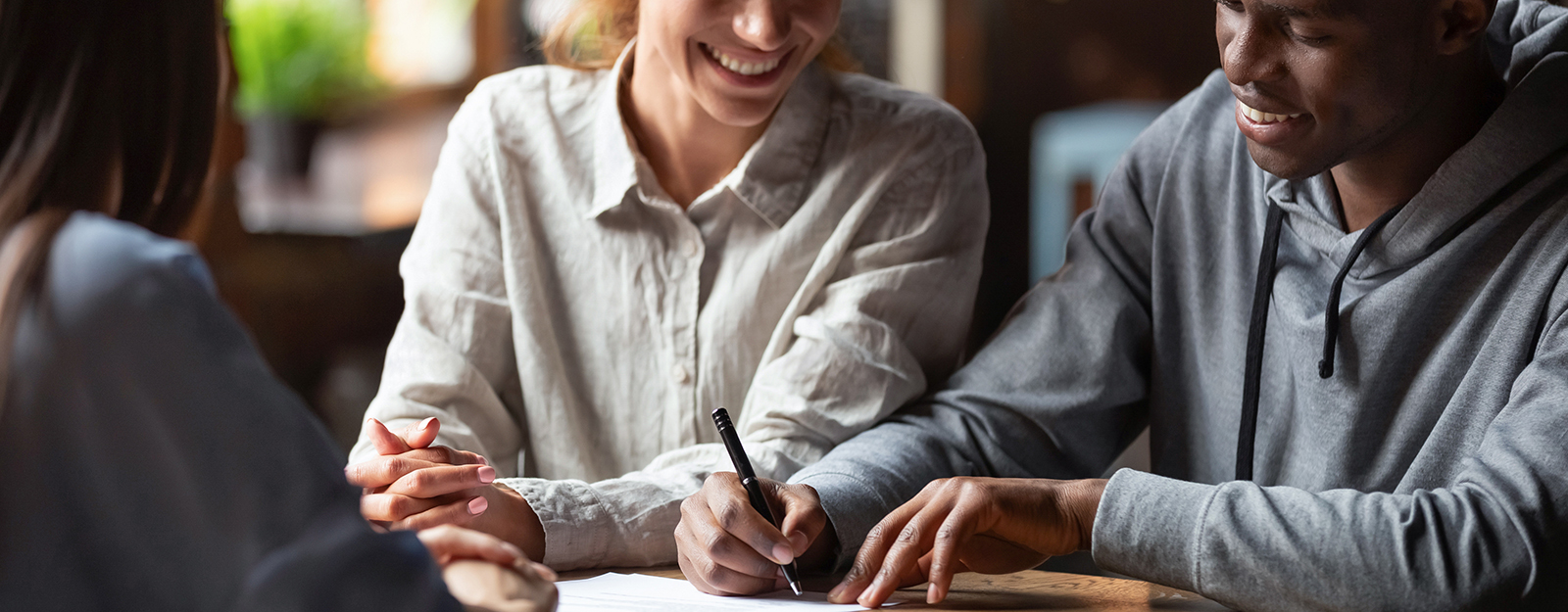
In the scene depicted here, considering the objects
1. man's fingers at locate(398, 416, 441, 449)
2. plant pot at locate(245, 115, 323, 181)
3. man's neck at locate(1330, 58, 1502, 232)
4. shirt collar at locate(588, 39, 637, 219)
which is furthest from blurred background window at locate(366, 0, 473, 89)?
man's neck at locate(1330, 58, 1502, 232)

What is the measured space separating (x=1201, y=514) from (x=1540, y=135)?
42 cm

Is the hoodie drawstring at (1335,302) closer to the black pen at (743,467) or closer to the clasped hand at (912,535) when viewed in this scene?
the clasped hand at (912,535)

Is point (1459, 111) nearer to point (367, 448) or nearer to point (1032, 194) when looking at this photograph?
point (367, 448)

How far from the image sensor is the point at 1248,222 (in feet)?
3.98

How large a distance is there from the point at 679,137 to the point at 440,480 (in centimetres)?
49

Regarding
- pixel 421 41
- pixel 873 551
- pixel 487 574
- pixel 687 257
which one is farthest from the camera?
pixel 421 41

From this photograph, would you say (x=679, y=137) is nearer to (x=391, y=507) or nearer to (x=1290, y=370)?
(x=391, y=507)

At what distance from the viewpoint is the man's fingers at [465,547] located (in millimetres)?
683

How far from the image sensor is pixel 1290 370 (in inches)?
45.8

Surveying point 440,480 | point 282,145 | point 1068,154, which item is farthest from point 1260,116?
point 282,145

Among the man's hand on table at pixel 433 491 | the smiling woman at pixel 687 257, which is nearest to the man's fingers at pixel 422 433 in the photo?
the man's hand on table at pixel 433 491

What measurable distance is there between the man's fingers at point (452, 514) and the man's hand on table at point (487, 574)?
1.10 ft

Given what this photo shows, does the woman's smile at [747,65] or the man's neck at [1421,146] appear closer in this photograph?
the man's neck at [1421,146]

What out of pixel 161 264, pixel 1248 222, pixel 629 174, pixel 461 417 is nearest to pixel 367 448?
pixel 461 417
